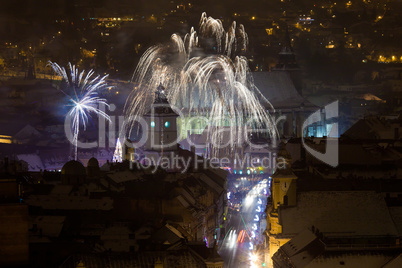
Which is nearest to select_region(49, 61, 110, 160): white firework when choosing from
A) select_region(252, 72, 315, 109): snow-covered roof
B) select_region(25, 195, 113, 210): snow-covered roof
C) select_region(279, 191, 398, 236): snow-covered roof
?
select_region(25, 195, 113, 210): snow-covered roof

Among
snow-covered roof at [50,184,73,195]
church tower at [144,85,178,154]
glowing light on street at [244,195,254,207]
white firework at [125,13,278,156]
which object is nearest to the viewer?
snow-covered roof at [50,184,73,195]

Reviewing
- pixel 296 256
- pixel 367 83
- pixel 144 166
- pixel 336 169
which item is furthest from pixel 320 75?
pixel 296 256

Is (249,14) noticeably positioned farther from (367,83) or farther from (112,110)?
(112,110)

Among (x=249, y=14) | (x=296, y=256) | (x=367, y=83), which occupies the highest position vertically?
(x=249, y=14)

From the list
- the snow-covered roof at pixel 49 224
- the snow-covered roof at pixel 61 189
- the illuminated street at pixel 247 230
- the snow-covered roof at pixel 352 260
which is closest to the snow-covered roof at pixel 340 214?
the snow-covered roof at pixel 352 260

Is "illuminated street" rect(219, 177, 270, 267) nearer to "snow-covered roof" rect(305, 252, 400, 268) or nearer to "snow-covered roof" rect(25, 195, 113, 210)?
"snow-covered roof" rect(25, 195, 113, 210)
